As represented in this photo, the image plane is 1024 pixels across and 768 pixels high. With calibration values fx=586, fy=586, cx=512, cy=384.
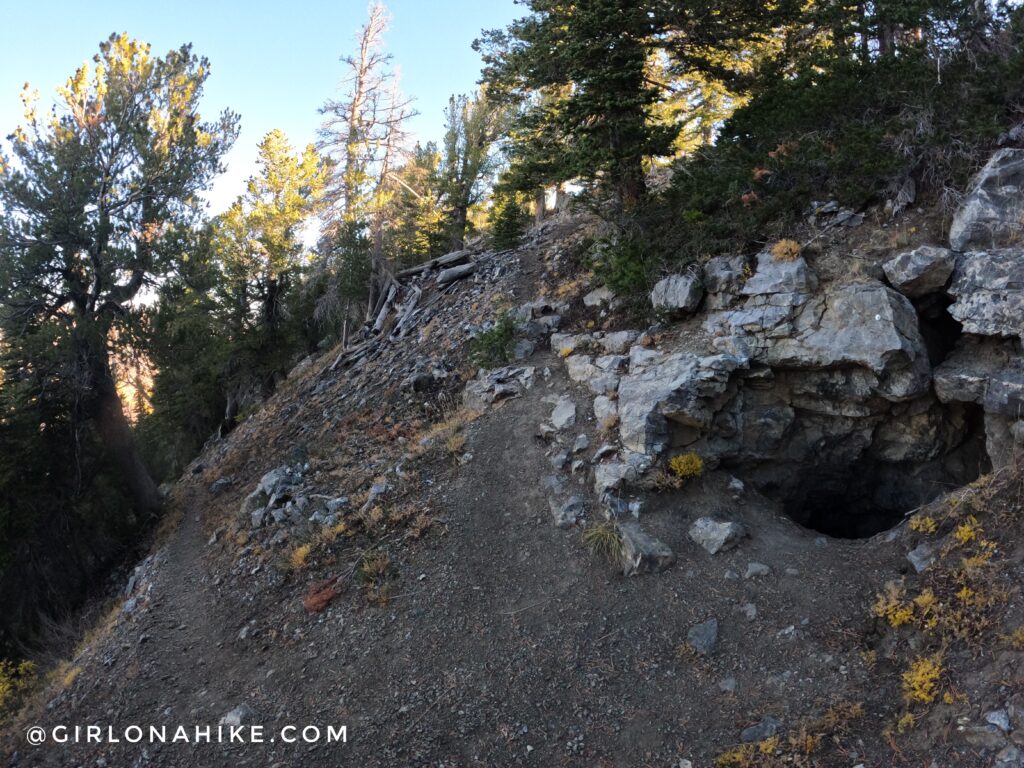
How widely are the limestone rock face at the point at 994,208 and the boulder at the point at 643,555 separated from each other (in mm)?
6749

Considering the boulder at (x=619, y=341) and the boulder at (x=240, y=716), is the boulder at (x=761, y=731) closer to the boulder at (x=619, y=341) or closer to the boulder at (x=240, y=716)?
the boulder at (x=240, y=716)

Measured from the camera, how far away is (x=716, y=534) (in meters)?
8.52

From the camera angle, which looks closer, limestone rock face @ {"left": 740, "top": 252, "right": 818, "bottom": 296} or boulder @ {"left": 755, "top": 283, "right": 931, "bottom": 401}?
boulder @ {"left": 755, "top": 283, "right": 931, "bottom": 401}

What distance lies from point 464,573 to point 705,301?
22.2ft

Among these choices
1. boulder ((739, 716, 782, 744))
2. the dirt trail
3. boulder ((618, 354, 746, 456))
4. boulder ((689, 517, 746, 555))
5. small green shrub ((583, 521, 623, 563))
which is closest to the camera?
boulder ((739, 716, 782, 744))

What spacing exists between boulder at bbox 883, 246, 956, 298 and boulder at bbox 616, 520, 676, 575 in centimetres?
577

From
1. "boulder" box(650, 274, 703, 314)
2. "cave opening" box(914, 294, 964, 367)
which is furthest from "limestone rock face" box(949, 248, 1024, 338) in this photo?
"boulder" box(650, 274, 703, 314)

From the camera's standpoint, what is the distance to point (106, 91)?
1528 cm

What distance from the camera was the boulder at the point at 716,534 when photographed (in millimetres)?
8430

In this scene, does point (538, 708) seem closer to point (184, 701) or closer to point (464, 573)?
point (464, 573)

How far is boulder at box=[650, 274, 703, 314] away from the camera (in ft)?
36.9

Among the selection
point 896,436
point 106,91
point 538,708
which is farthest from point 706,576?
point 106,91

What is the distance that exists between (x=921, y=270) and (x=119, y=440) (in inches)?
761

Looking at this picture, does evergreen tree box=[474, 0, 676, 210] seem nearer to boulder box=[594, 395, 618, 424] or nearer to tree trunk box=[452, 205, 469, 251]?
boulder box=[594, 395, 618, 424]
